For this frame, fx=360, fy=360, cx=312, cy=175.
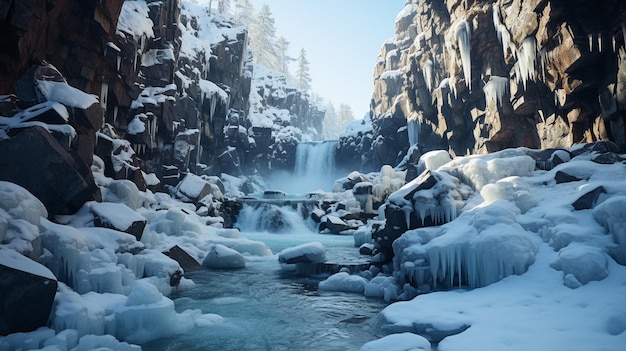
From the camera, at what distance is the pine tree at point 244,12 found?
2579 inches

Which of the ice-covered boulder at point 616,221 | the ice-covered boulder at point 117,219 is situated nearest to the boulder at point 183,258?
the ice-covered boulder at point 117,219

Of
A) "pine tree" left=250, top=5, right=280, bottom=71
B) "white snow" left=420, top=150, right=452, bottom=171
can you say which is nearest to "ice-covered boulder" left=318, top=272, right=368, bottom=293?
"white snow" left=420, top=150, right=452, bottom=171

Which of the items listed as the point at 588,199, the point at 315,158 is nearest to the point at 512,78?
the point at 588,199

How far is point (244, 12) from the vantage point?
6694 cm

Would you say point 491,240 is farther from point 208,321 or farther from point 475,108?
point 475,108

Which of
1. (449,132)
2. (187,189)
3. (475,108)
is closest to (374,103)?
(449,132)

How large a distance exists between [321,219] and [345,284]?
1560 centimetres

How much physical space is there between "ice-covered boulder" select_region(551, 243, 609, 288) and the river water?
3.59 meters

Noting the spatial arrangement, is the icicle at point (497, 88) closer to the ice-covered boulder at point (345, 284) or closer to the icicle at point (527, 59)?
the icicle at point (527, 59)

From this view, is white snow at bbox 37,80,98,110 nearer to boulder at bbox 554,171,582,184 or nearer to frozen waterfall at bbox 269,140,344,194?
boulder at bbox 554,171,582,184

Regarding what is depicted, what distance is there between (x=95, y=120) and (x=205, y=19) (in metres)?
31.8

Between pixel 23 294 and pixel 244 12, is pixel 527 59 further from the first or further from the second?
pixel 244 12

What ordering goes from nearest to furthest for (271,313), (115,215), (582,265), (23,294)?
(23,294)
(582,265)
(271,313)
(115,215)

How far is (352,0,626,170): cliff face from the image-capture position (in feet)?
48.1
